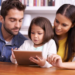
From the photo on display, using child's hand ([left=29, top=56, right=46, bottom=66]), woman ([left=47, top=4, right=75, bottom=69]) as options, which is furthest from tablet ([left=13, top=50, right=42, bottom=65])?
woman ([left=47, top=4, right=75, bottom=69])

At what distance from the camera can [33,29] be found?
122 cm

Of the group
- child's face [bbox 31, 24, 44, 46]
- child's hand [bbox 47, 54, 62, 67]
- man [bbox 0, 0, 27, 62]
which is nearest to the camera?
child's hand [bbox 47, 54, 62, 67]

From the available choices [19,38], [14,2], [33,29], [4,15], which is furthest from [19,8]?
[33,29]

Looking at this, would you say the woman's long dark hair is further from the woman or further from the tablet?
the tablet

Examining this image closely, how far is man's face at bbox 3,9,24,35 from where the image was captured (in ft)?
5.48

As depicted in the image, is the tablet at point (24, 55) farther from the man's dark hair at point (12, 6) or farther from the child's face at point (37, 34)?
the man's dark hair at point (12, 6)

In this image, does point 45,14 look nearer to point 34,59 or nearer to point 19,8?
point 19,8

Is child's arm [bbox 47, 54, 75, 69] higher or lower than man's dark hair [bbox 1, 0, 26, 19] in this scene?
lower

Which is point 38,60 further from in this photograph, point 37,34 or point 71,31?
point 71,31

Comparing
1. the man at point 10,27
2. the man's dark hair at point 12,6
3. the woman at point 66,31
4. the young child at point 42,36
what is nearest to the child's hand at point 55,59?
the young child at point 42,36

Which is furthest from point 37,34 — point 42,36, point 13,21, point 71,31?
point 13,21

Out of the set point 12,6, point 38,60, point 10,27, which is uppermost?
point 12,6

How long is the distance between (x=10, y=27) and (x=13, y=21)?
0.25ft

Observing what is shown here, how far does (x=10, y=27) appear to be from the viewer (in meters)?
1.72
